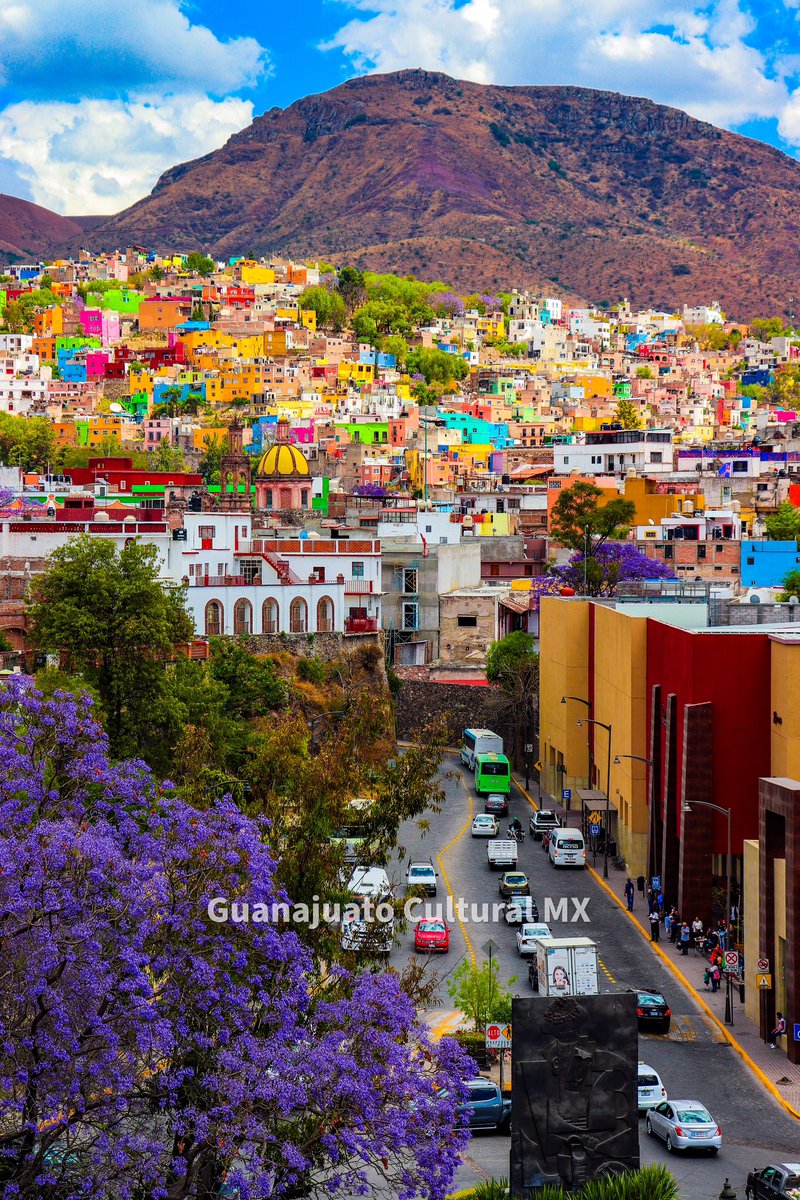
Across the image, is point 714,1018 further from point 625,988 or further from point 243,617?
point 243,617

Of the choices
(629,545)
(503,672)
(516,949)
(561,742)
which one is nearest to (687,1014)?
(516,949)

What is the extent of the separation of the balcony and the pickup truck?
22.5 m

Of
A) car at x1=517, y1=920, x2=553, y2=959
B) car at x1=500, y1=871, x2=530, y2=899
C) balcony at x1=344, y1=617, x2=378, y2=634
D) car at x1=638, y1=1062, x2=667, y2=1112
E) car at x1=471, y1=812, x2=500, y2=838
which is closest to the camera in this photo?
car at x1=638, y1=1062, x2=667, y2=1112

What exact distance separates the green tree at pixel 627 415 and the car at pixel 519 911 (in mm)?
A: 121865

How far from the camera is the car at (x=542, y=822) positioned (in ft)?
190

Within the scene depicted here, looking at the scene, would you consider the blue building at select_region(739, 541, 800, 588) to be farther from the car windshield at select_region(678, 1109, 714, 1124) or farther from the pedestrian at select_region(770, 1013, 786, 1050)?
the car windshield at select_region(678, 1109, 714, 1124)

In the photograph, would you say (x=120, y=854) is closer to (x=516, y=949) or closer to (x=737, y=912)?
(x=516, y=949)

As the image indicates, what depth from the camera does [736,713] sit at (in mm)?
44531

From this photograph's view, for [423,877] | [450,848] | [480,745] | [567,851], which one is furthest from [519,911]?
[480,745]

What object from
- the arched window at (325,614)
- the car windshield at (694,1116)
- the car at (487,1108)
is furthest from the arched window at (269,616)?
the car windshield at (694,1116)

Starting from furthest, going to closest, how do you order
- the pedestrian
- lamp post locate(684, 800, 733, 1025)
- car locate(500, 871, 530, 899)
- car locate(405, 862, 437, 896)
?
car locate(500, 871, 530, 899), car locate(405, 862, 437, 896), lamp post locate(684, 800, 733, 1025), the pedestrian

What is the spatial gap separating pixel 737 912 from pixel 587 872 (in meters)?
8.48

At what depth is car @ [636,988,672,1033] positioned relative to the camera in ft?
119

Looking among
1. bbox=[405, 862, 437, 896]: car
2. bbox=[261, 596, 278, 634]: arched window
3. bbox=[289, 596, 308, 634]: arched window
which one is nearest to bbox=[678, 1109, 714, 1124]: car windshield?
bbox=[405, 862, 437, 896]: car
